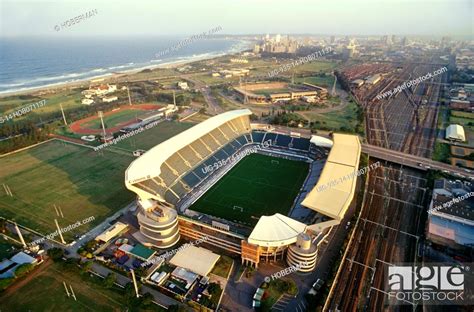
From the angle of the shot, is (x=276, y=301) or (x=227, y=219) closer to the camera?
(x=276, y=301)

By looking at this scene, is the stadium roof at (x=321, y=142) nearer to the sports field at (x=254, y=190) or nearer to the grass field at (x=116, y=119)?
the sports field at (x=254, y=190)

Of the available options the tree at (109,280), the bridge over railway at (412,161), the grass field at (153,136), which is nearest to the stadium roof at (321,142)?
the bridge over railway at (412,161)

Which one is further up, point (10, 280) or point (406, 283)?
point (10, 280)

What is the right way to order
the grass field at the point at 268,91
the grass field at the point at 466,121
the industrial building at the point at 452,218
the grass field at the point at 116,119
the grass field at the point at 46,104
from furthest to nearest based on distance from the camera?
the grass field at the point at 268,91 → the grass field at the point at 46,104 → the grass field at the point at 116,119 → the grass field at the point at 466,121 → the industrial building at the point at 452,218

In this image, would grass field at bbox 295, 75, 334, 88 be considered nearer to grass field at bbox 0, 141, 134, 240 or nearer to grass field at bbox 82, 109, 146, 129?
grass field at bbox 82, 109, 146, 129

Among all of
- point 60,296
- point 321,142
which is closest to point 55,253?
point 60,296

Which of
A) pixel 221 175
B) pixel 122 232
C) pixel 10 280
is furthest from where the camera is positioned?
pixel 221 175

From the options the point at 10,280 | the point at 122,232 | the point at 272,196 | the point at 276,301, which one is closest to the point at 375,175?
the point at 272,196

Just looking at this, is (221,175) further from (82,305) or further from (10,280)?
Result: (10,280)
